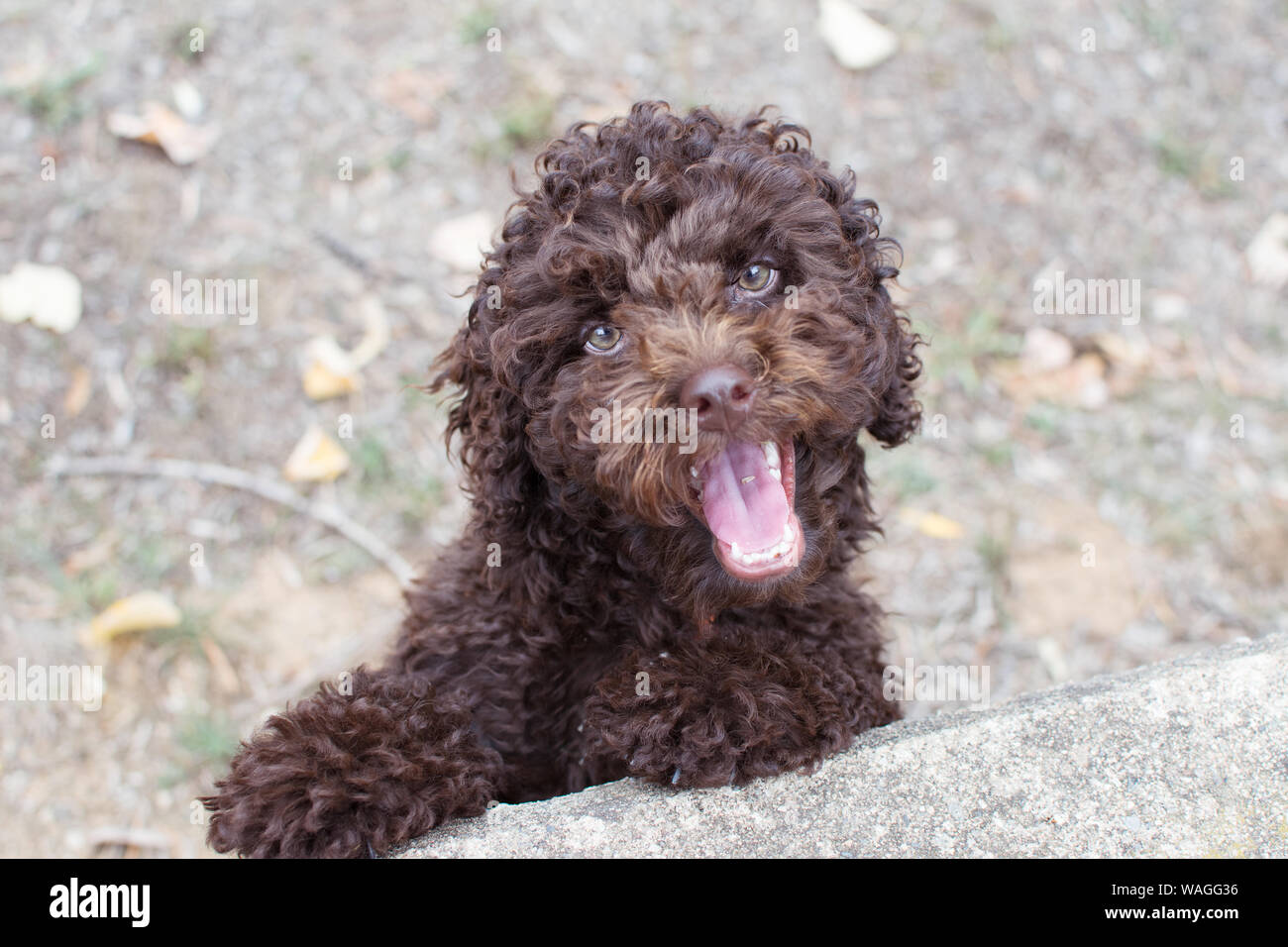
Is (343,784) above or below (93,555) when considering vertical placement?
below

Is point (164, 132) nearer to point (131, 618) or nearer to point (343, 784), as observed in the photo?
point (131, 618)

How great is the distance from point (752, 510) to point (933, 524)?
2913mm

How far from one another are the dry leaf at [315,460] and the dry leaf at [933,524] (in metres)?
2.81

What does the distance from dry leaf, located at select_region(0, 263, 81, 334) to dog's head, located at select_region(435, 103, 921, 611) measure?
10.9ft

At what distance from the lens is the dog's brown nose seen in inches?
101

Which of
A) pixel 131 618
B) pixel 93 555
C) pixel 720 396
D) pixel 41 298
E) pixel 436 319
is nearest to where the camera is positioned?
pixel 720 396

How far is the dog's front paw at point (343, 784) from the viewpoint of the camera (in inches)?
103

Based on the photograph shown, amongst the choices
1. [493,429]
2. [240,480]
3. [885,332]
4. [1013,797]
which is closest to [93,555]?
[240,480]

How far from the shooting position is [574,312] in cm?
289

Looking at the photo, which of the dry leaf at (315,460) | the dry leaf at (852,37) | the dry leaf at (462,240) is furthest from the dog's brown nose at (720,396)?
the dry leaf at (852,37)

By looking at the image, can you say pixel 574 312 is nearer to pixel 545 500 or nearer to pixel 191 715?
pixel 545 500

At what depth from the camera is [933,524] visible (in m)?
5.48
